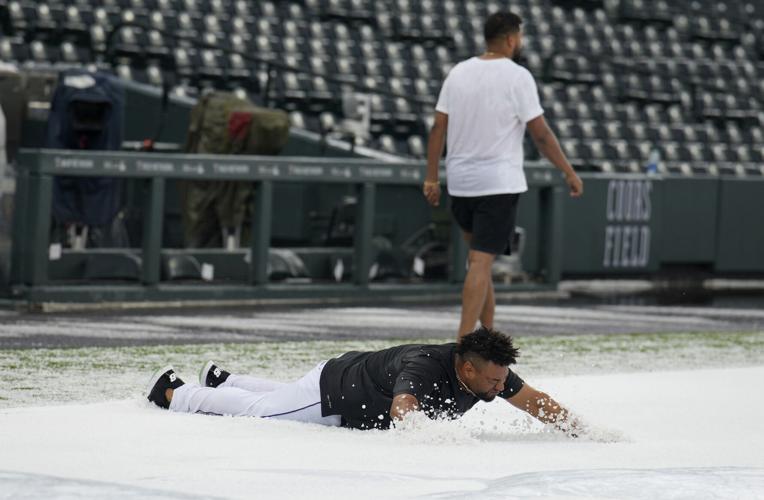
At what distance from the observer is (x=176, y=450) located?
5391 millimetres

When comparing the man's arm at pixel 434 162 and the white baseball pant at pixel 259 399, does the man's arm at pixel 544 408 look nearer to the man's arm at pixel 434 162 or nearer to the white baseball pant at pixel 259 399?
the white baseball pant at pixel 259 399

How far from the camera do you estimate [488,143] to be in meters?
8.71

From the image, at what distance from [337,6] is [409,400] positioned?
16061 millimetres

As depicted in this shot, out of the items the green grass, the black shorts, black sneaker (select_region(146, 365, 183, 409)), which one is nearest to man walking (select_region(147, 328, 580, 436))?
black sneaker (select_region(146, 365, 183, 409))

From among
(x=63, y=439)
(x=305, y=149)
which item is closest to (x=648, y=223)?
(x=305, y=149)

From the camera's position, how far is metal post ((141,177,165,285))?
11836 millimetres

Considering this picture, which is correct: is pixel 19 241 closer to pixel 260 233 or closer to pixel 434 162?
pixel 260 233

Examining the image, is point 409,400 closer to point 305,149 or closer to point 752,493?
point 752,493

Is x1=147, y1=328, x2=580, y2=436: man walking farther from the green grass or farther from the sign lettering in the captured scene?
the sign lettering

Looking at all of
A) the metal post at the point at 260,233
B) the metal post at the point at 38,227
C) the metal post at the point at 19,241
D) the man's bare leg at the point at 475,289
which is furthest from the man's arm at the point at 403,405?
the metal post at the point at 260,233

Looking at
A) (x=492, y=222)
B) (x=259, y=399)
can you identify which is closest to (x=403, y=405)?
(x=259, y=399)

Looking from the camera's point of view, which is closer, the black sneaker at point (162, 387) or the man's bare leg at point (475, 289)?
the black sneaker at point (162, 387)

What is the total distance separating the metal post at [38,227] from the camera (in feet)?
36.7

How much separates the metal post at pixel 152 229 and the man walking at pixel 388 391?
17.9 feet
